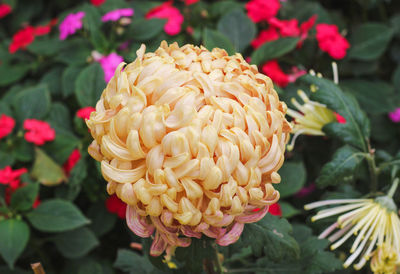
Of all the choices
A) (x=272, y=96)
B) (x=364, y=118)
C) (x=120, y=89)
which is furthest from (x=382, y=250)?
(x=120, y=89)

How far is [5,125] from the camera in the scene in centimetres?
142

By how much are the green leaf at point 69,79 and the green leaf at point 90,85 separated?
0.39ft

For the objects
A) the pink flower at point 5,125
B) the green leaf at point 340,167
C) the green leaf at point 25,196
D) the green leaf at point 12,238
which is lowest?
the green leaf at point 12,238

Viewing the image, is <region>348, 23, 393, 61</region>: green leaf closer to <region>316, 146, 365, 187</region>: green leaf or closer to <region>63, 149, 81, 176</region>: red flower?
<region>316, 146, 365, 187</region>: green leaf

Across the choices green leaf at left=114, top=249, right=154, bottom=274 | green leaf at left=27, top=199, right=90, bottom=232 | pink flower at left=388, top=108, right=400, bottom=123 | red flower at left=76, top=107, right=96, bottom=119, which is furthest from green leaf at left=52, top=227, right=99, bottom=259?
pink flower at left=388, top=108, right=400, bottom=123

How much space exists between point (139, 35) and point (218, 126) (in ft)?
3.30

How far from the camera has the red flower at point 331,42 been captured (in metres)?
1.52

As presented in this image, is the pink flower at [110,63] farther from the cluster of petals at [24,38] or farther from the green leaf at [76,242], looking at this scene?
the green leaf at [76,242]

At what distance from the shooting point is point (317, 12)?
1.79 m

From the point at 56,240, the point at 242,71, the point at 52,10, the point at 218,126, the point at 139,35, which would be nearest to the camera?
the point at 218,126

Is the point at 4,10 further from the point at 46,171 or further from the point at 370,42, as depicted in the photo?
the point at 370,42

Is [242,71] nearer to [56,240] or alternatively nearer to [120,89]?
[120,89]

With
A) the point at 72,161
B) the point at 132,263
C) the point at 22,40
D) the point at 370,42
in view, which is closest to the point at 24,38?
the point at 22,40

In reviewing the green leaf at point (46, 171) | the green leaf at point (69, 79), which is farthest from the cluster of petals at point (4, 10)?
the green leaf at point (46, 171)
